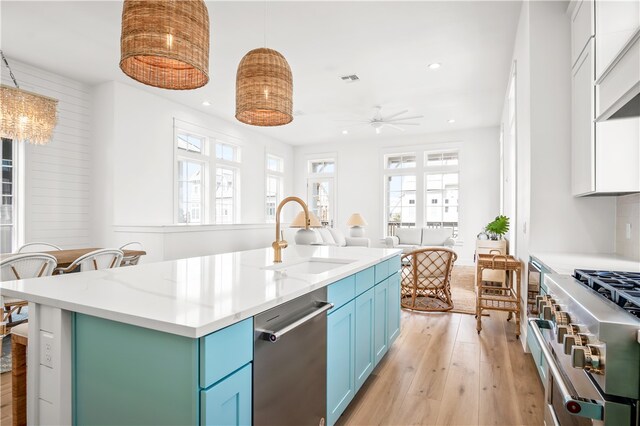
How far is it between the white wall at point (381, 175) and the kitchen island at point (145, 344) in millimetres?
7287

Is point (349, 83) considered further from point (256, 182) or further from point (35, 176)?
point (35, 176)

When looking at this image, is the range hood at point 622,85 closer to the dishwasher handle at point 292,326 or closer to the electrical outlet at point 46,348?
the dishwasher handle at point 292,326

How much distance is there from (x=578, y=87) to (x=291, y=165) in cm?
775

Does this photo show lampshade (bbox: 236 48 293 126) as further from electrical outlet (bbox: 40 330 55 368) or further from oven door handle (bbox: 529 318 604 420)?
oven door handle (bbox: 529 318 604 420)

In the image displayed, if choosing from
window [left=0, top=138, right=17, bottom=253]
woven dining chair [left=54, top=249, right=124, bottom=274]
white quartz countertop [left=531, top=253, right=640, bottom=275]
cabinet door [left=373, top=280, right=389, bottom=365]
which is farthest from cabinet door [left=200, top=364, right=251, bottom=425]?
window [left=0, top=138, right=17, bottom=253]

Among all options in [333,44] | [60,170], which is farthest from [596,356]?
[60,170]

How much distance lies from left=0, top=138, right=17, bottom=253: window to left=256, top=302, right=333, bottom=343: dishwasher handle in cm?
478

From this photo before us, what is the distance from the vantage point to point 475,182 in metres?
7.94

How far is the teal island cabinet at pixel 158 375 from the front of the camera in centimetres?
91

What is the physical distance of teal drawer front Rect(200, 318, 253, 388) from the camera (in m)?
0.91

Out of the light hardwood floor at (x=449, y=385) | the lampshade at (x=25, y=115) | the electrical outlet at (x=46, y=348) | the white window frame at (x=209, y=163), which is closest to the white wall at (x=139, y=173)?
the white window frame at (x=209, y=163)

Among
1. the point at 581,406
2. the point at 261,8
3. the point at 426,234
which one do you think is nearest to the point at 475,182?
the point at 426,234

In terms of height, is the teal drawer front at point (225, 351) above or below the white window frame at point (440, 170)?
below

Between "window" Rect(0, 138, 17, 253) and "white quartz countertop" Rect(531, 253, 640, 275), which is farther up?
"window" Rect(0, 138, 17, 253)
